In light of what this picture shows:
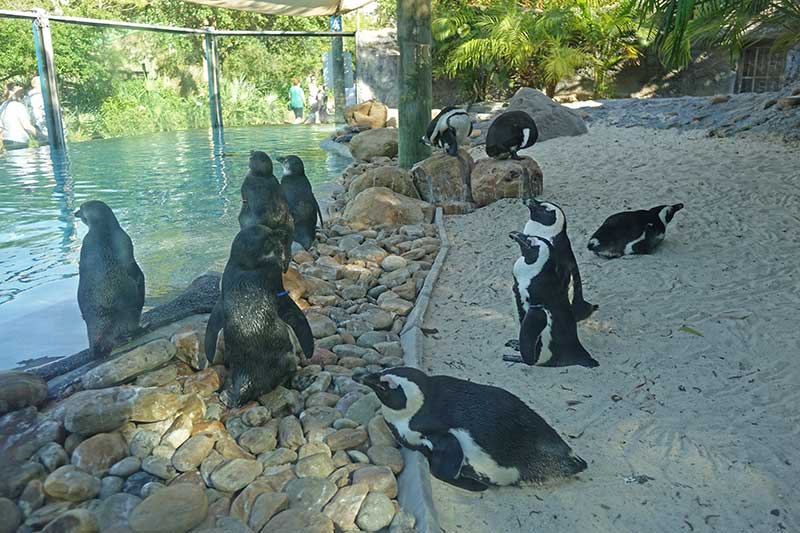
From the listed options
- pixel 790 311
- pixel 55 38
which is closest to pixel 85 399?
pixel 790 311

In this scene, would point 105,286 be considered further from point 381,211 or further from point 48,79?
point 48,79

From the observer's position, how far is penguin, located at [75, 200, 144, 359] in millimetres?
3137

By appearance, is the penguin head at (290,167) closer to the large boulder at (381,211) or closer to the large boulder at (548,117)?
the large boulder at (381,211)

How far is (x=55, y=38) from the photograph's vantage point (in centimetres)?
919

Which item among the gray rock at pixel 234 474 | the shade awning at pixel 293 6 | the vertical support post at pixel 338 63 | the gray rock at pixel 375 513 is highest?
the shade awning at pixel 293 6

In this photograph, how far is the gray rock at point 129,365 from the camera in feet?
9.12

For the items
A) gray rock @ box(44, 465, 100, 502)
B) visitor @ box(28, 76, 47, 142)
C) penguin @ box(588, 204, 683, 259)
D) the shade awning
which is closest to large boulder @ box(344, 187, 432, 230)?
penguin @ box(588, 204, 683, 259)

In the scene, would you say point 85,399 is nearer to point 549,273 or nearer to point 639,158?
point 549,273

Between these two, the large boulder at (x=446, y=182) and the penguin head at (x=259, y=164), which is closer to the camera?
the penguin head at (x=259, y=164)

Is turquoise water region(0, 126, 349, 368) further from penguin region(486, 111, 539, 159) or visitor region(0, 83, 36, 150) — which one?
penguin region(486, 111, 539, 159)

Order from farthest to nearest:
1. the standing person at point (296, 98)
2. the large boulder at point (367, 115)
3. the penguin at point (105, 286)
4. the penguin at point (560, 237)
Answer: the large boulder at point (367, 115)
the standing person at point (296, 98)
the penguin at point (560, 237)
the penguin at point (105, 286)

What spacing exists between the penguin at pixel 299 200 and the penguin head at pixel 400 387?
130 inches

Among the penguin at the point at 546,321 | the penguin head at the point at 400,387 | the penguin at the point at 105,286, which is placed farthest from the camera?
the penguin at the point at 546,321

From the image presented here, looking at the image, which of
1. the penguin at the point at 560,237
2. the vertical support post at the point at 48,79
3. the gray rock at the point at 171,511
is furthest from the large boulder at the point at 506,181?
the gray rock at the point at 171,511
